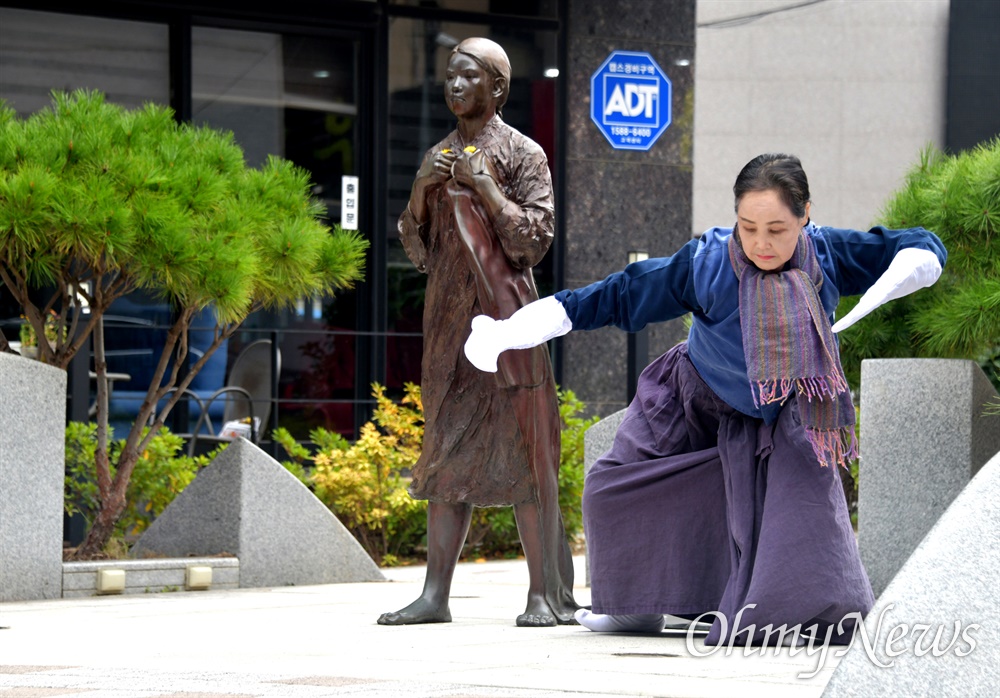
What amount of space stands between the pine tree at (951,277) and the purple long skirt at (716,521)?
1.40m

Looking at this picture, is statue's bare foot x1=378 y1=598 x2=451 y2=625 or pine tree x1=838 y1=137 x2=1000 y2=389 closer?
statue's bare foot x1=378 y1=598 x2=451 y2=625

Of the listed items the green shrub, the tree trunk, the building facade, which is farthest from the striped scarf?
the building facade

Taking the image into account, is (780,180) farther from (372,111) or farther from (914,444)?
(372,111)

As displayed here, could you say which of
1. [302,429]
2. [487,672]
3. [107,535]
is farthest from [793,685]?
[302,429]

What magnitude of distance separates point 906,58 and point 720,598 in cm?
1803

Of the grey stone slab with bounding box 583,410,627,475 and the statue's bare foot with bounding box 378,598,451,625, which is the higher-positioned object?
the grey stone slab with bounding box 583,410,627,475

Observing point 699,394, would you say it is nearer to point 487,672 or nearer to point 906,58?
point 487,672

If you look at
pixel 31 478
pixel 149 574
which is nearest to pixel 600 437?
pixel 149 574

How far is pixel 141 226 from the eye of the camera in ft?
20.1

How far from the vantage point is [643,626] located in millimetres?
4785

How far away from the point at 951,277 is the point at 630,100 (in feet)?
17.9

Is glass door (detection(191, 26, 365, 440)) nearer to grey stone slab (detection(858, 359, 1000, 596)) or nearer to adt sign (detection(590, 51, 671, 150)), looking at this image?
adt sign (detection(590, 51, 671, 150))

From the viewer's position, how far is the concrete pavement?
339cm

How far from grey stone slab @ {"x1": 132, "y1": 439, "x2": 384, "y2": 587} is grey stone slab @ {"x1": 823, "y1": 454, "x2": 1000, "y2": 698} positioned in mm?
4572
